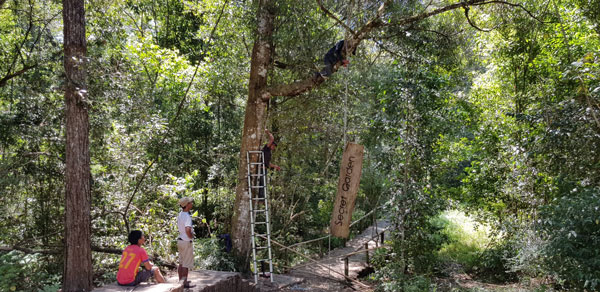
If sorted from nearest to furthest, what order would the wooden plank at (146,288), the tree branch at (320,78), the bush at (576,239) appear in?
the wooden plank at (146,288)
the bush at (576,239)
the tree branch at (320,78)

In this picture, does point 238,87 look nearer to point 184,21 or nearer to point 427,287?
point 184,21

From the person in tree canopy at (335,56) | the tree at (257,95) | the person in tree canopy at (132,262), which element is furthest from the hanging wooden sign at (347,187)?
the person in tree canopy at (132,262)

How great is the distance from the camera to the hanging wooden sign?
561cm

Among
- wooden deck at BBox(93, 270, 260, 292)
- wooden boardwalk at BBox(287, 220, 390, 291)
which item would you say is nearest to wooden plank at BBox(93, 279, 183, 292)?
wooden deck at BBox(93, 270, 260, 292)

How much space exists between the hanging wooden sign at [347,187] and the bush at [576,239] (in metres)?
3.11

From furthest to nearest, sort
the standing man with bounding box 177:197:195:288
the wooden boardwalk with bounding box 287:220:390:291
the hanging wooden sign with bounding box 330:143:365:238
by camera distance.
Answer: the wooden boardwalk with bounding box 287:220:390:291 → the hanging wooden sign with bounding box 330:143:365:238 → the standing man with bounding box 177:197:195:288

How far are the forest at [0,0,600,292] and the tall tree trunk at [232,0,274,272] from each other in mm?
32

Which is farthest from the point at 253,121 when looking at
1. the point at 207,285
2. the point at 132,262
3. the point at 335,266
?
the point at 335,266

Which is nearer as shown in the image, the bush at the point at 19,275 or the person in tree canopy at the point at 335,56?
the bush at the point at 19,275

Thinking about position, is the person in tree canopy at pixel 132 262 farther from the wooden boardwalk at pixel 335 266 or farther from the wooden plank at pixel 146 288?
the wooden boardwalk at pixel 335 266

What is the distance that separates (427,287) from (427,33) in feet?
17.0

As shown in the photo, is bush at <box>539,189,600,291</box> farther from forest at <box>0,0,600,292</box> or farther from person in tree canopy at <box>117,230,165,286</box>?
person in tree canopy at <box>117,230,165,286</box>

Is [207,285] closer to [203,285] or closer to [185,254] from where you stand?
[203,285]

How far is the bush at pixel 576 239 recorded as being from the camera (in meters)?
5.33
